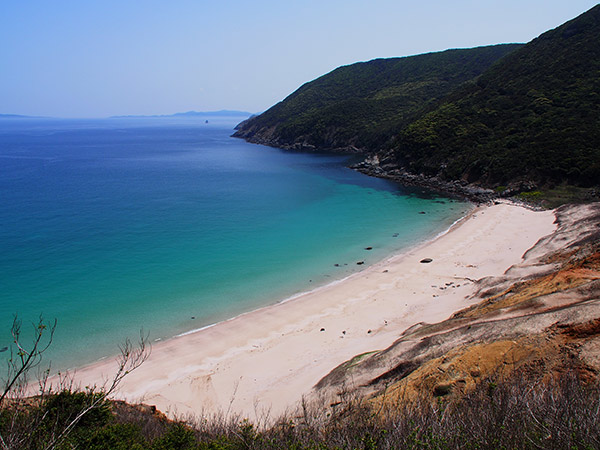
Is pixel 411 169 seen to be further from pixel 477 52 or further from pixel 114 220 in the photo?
pixel 477 52

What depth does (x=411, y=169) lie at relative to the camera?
68.4m

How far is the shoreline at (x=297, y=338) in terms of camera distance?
15.3 m

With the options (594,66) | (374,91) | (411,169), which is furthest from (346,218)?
(374,91)

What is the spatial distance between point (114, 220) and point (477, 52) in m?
143

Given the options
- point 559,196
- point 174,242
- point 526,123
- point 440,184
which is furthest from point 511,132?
point 174,242

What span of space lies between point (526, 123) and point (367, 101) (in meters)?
71.8

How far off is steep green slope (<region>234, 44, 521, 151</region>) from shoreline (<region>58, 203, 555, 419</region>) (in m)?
68.2

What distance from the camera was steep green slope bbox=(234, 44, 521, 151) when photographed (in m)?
111

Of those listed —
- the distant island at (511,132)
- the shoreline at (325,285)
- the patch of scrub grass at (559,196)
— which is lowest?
the shoreline at (325,285)

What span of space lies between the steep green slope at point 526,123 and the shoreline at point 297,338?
23.5 m

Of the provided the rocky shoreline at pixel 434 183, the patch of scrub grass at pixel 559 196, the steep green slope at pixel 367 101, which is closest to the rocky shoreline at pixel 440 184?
the rocky shoreline at pixel 434 183

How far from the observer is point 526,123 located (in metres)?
60.1

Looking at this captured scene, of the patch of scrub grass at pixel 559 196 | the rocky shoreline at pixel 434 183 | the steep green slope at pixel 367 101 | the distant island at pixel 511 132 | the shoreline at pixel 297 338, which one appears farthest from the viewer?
→ the steep green slope at pixel 367 101

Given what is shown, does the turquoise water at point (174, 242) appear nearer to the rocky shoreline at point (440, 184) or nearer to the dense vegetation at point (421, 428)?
the rocky shoreline at point (440, 184)
